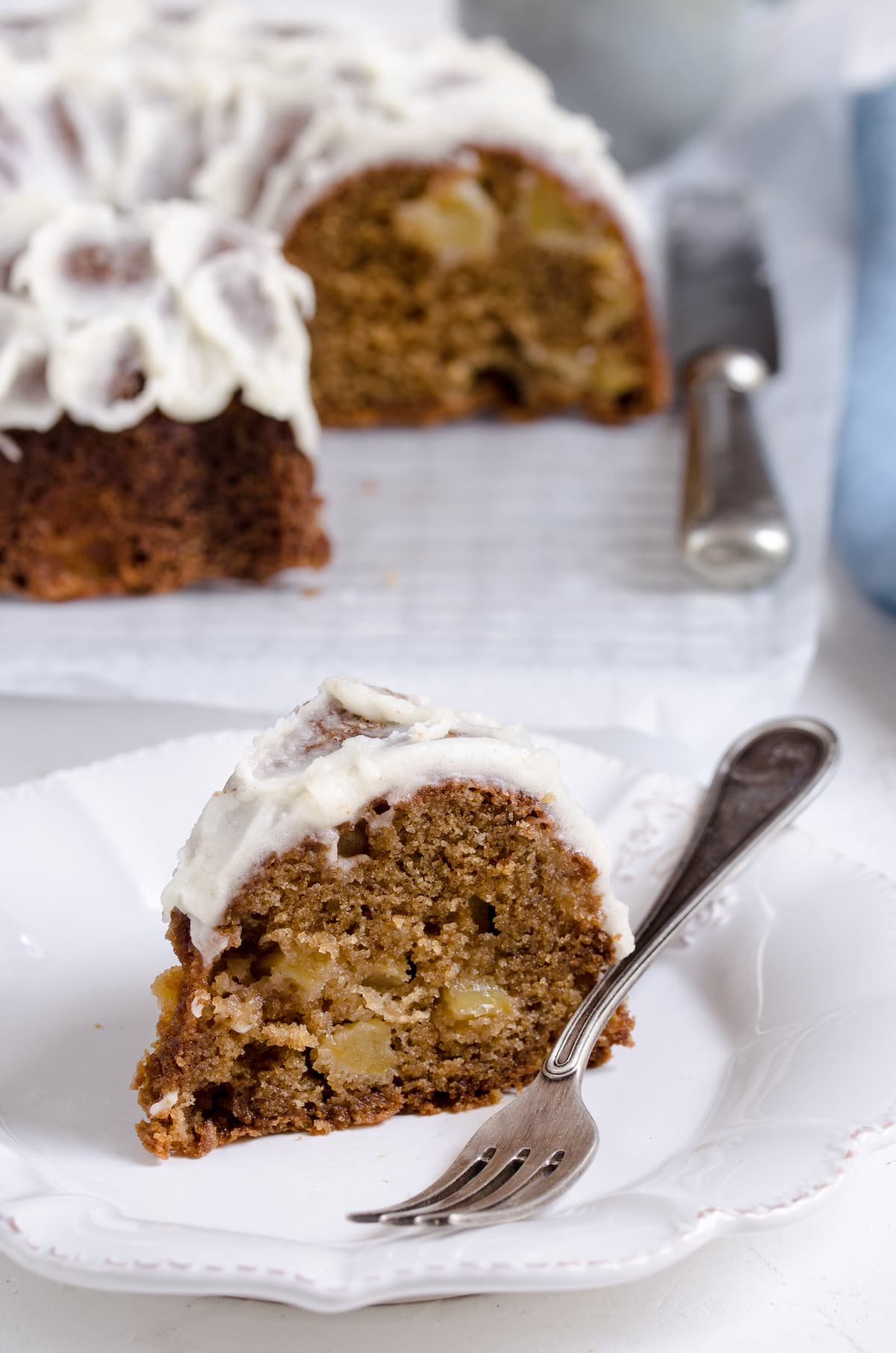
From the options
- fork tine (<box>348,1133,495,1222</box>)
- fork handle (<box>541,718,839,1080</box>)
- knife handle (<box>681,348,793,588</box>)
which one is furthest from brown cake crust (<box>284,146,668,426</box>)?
fork tine (<box>348,1133,495,1222</box>)

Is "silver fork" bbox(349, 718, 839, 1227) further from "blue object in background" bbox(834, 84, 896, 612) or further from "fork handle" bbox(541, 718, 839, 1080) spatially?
"blue object in background" bbox(834, 84, 896, 612)

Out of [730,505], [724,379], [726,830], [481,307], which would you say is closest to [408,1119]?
[726,830]

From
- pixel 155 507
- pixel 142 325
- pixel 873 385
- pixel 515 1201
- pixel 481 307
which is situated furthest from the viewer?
pixel 481 307

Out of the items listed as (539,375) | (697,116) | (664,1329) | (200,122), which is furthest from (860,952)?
(697,116)

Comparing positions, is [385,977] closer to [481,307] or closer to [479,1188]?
[479,1188]

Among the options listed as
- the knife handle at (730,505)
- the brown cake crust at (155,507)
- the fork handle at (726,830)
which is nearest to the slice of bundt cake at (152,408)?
the brown cake crust at (155,507)

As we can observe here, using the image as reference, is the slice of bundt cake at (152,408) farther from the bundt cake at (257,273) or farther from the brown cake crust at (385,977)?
the brown cake crust at (385,977)

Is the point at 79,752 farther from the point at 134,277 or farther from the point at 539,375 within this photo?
the point at 539,375
